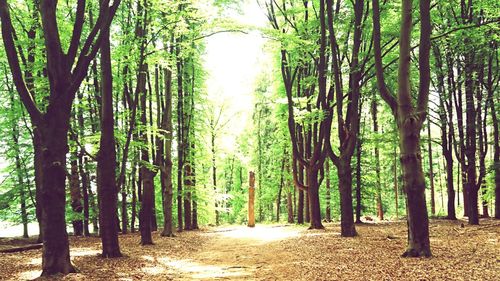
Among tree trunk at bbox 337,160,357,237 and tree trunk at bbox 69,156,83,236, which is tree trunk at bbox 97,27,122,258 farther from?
tree trunk at bbox 69,156,83,236

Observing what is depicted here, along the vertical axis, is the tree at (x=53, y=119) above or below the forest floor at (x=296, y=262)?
above

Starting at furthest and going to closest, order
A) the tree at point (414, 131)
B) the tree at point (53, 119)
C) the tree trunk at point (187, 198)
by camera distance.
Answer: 1. the tree trunk at point (187, 198)
2. the tree at point (414, 131)
3. the tree at point (53, 119)

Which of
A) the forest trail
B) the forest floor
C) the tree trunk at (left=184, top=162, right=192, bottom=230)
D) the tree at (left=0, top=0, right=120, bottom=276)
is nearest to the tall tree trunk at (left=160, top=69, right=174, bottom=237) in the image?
the forest floor

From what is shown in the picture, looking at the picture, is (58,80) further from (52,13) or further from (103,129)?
(103,129)

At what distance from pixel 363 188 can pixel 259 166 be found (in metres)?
13.7

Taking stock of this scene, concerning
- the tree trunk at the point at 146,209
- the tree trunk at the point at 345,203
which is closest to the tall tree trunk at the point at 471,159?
the tree trunk at the point at 345,203

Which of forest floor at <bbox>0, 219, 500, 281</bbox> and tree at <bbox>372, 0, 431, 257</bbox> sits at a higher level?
tree at <bbox>372, 0, 431, 257</bbox>

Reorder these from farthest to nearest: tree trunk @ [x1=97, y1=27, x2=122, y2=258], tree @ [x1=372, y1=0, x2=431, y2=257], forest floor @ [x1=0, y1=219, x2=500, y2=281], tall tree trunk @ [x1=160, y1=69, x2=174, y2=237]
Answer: tall tree trunk @ [x1=160, y1=69, x2=174, y2=237], tree trunk @ [x1=97, y1=27, x2=122, y2=258], tree @ [x1=372, y1=0, x2=431, y2=257], forest floor @ [x1=0, y1=219, x2=500, y2=281]

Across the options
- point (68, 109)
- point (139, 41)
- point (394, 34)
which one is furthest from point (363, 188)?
point (68, 109)

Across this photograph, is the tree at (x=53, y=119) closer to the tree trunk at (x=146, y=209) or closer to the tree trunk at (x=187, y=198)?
the tree trunk at (x=146, y=209)

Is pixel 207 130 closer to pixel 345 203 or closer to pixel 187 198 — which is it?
pixel 187 198

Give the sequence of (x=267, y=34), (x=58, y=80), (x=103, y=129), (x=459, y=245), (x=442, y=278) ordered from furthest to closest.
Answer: (x=267, y=34), (x=103, y=129), (x=459, y=245), (x=58, y=80), (x=442, y=278)

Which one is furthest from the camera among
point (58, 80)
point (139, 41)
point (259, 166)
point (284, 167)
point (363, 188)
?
point (259, 166)

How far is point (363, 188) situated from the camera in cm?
2212
